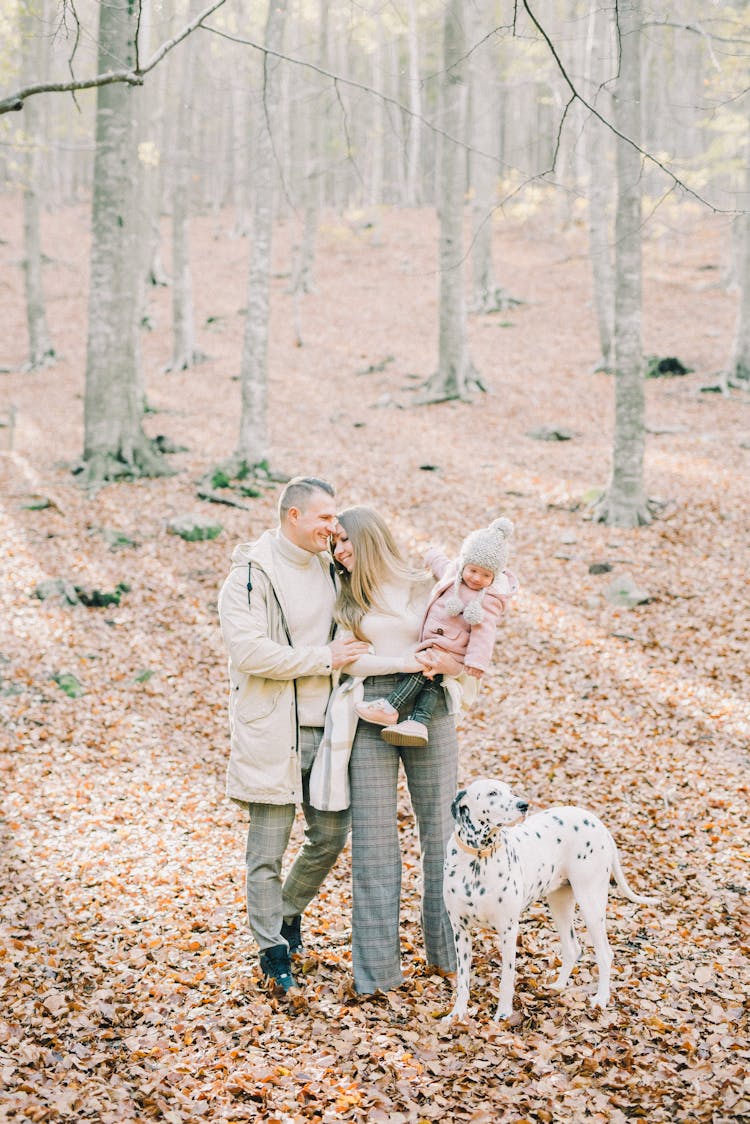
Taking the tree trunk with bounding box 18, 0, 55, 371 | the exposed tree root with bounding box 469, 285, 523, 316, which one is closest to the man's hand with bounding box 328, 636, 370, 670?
the tree trunk with bounding box 18, 0, 55, 371

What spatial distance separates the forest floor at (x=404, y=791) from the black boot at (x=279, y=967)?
12 centimetres

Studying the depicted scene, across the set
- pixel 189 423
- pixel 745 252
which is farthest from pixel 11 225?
pixel 745 252

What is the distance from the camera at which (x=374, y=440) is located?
626 inches

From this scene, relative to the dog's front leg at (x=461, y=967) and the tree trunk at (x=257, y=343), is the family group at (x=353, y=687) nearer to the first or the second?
the dog's front leg at (x=461, y=967)

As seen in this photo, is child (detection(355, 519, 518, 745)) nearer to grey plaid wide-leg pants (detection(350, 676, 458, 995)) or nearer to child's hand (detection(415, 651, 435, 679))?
child's hand (detection(415, 651, 435, 679))

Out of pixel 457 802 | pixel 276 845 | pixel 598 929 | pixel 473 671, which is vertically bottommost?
pixel 598 929

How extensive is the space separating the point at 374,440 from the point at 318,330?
10713mm

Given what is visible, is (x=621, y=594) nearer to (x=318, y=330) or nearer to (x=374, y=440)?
(x=374, y=440)

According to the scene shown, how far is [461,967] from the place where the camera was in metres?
4.07

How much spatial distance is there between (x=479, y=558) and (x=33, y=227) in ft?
63.0

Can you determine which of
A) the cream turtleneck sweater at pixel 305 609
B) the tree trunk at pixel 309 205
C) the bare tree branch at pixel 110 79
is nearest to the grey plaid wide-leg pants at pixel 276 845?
the cream turtleneck sweater at pixel 305 609

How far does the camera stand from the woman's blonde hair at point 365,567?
415 centimetres

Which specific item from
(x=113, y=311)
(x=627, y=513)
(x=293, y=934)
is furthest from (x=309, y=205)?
(x=293, y=934)

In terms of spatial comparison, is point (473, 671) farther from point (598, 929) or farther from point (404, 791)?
point (404, 791)
